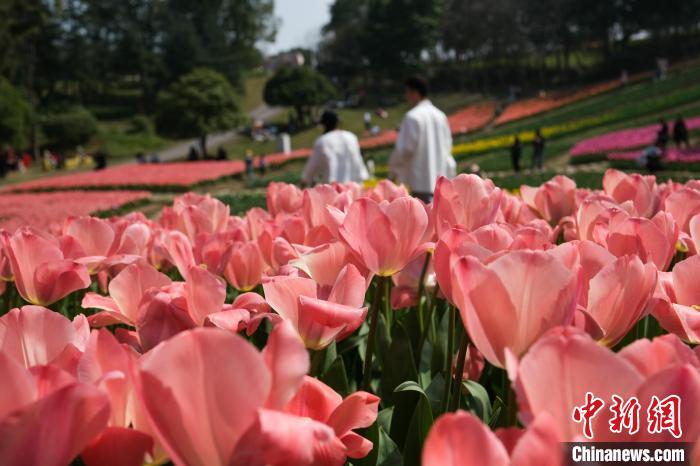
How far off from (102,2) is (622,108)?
5054cm

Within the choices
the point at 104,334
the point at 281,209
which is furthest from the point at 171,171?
the point at 104,334

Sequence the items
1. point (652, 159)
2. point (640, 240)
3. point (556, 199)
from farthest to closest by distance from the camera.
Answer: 1. point (652, 159)
2. point (556, 199)
3. point (640, 240)

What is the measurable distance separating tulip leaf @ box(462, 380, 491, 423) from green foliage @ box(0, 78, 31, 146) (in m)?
41.9

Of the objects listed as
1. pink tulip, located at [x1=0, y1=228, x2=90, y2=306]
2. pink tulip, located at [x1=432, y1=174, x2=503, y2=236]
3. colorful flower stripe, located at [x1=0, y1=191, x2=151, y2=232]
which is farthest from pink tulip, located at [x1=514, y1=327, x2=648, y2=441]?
colorful flower stripe, located at [x1=0, y1=191, x2=151, y2=232]

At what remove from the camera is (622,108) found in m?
31.7

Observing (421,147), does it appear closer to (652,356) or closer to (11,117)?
(652,356)

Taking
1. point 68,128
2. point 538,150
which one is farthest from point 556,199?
point 68,128

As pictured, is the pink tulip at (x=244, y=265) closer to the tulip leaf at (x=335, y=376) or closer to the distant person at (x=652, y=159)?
the tulip leaf at (x=335, y=376)

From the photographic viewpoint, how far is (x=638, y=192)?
215cm

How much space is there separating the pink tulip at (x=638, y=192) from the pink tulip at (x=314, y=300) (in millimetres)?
1341

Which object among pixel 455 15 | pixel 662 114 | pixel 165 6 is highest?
pixel 165 6

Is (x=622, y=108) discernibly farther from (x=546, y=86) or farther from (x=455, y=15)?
(x=455, y=15)

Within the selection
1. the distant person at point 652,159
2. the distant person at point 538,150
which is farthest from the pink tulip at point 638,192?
the distant person at point 538,150

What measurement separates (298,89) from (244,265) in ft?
162
